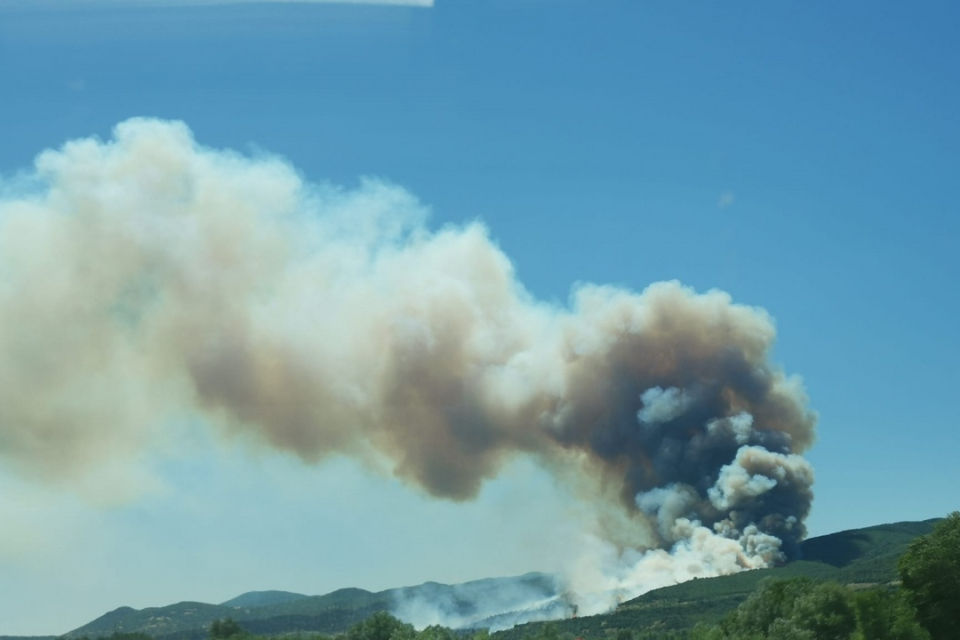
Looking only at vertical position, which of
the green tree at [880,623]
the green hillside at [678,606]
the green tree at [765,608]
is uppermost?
the green hillside at [678,606]

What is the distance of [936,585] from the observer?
78688mm

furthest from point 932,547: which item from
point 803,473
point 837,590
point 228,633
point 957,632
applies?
point 228,633

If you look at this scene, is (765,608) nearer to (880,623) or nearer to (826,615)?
(826,615)

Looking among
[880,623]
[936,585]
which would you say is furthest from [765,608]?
[936,585]

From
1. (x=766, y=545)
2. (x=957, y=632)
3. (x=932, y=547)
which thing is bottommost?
(x=957, y=632)

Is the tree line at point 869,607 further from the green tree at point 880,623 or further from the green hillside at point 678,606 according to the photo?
the green hillside at point 678,606

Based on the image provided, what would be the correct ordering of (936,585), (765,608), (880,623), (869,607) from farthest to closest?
(765,608), (936,585), (869,607), (880,623)

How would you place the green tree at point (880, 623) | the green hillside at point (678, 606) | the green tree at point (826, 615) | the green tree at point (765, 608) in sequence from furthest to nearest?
1. the green hillside at point (678, 606)
2. the green tree at point (765, 608)
3. the green tree at point (826, 615)
4. the green tree at point (880, 623)

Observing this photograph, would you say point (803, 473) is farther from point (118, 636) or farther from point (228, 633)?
point (118, 636)

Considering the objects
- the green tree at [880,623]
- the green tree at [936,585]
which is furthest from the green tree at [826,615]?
the green tree at [936,585]

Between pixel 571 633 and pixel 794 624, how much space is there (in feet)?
366

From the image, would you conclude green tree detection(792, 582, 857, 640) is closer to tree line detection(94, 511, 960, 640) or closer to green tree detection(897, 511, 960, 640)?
tree line detection(94, 511, 960, 640)

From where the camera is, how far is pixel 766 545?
617 ft

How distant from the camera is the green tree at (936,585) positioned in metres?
77.8
